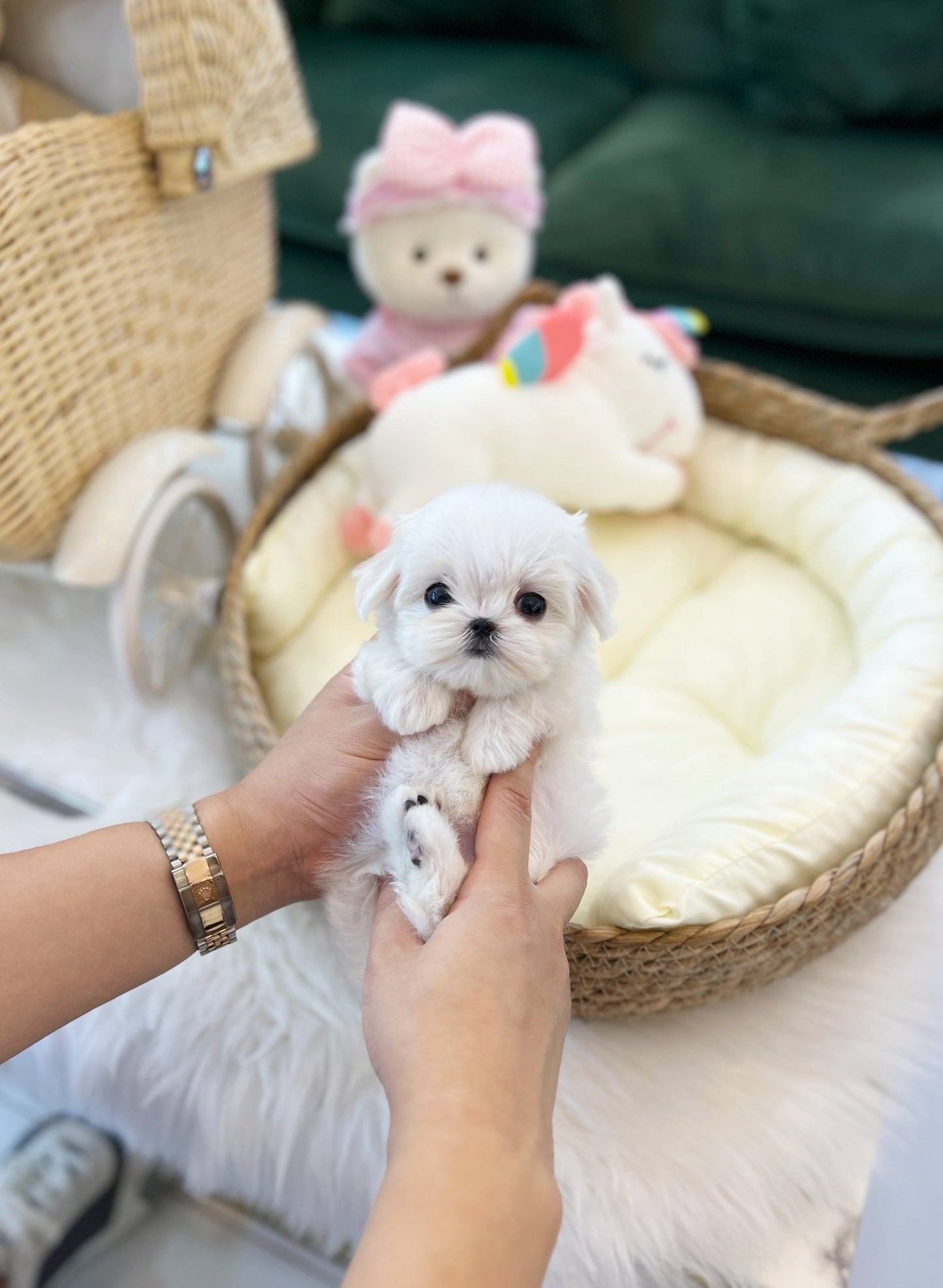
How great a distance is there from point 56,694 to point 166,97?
0.77 metres

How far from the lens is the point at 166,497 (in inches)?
47.3

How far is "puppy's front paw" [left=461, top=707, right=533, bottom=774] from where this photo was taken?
0.72 metres

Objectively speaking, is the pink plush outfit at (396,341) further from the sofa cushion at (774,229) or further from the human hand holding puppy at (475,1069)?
the human hand holding puppy at (475,1069)

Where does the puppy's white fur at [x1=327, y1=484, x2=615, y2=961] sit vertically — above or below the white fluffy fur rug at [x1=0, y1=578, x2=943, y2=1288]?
above

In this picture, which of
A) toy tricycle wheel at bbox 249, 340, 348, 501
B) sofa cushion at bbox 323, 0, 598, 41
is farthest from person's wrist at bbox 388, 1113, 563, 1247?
sofa cushion at bbox 323, 0, 598, 41

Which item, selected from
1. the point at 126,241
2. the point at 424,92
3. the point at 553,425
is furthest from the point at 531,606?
the point at 424,92

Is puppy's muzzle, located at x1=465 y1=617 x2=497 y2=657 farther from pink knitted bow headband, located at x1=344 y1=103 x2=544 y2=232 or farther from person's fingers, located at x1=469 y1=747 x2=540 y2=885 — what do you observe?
pink knitted bow headband, located at x1=344 y1=103 x2=544 y2=232

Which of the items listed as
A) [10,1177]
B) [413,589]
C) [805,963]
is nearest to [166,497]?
[413,589]

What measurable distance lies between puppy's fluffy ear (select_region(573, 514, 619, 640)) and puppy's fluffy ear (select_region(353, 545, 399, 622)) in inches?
5.5

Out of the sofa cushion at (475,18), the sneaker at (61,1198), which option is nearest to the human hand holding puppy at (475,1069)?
the sneaker at (61,1198)

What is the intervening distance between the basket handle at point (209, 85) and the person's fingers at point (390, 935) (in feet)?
2.94

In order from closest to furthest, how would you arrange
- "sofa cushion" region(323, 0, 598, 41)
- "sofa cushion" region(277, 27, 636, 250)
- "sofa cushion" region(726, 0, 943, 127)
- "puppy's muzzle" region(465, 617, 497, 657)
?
"puppy's muzzle" region(465, 617, 497, 657), "sofa cushion" region(726, 0, 943, 127), "sofa cushion" region(277, 27, 636, 250), "sofa cushion" region(323, 0, 598, 41)

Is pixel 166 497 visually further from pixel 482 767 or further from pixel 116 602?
pixel 482 767

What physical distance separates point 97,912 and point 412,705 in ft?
1.02
